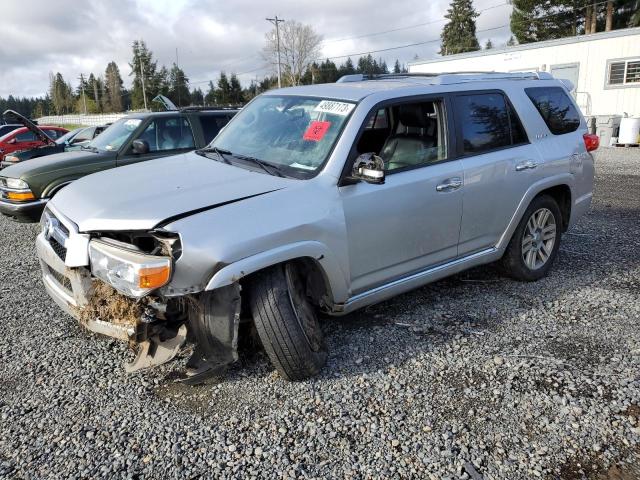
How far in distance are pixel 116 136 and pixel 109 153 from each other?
21.5 inches

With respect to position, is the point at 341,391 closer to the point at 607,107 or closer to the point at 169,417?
the point at 169,417

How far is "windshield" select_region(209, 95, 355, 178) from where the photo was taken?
343cm

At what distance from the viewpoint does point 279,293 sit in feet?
9.80

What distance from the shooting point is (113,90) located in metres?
93.1

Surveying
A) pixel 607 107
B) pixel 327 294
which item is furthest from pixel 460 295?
pixel 607 107

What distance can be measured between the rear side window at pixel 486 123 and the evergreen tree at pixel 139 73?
86.2m

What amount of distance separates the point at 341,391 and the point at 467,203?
5.95ft

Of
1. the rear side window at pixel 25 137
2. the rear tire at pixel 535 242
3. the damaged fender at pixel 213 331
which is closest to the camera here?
the damaged fender at pixel 213 331

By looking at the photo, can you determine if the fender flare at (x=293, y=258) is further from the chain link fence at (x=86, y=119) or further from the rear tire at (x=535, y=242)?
the chain link fence at (x=86, y=119)

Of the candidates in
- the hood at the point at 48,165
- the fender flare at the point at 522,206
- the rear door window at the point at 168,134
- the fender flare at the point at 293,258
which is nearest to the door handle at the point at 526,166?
the fender flare at the point at 522,206

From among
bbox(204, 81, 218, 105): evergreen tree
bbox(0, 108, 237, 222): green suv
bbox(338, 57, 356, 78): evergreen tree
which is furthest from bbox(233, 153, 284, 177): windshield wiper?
bbox(338, 57, 356, 78): evergreen tree

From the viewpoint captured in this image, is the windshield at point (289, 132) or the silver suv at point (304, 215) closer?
the silver suv at point (304, 215)

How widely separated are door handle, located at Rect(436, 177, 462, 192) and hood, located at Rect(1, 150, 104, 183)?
4.99 m

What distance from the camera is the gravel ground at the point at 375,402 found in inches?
99.9
